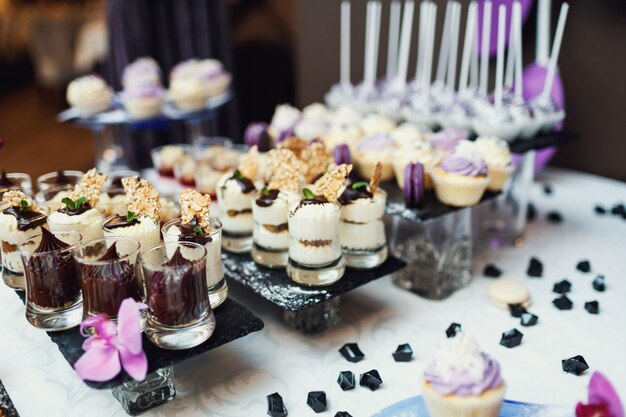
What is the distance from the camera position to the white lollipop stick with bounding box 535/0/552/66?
226 centimetres

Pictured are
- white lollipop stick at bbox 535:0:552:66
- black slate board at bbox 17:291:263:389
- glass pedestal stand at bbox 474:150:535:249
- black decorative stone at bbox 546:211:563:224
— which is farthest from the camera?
white lollipop stick at bbox 535:0:552:66

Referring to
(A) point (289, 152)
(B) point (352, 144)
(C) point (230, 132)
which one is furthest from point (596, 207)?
(C) point (230, 132)

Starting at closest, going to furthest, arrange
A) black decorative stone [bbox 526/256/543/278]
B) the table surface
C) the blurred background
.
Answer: the table surface → black decorative stone [bbox 526/256/543/278] → the blurred background

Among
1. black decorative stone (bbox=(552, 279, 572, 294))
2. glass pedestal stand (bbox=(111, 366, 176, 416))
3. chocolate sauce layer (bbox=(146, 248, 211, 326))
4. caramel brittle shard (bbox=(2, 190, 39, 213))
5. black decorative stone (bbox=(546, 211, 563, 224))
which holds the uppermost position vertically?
caramel brittle shard (bbox=(2, 190, 39, 213))

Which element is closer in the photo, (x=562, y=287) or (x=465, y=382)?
(x=465, y=382)

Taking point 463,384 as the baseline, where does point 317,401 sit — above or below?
below

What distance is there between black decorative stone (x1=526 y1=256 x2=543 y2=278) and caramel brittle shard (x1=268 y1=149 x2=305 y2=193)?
2.29 ft

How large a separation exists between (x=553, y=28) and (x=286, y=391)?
189cm

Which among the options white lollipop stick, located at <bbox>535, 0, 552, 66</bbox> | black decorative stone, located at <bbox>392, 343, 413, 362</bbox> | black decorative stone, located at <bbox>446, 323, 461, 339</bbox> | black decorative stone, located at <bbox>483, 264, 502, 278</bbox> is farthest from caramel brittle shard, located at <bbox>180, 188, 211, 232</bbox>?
white lollipop stick, located at <bbox>535, 0, 552, 66</bbox>

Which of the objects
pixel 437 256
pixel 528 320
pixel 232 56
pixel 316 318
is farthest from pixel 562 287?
pixel 232 56

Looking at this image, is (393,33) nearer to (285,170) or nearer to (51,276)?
(285,170)

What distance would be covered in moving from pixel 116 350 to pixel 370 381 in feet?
1.55

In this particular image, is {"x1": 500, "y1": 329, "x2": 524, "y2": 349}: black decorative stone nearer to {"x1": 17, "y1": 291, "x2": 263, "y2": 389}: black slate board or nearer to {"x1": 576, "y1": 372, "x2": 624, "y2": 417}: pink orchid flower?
{"x1": 576, "y1": 372, "x2": 624, "y2": 417}: pink orchid flower

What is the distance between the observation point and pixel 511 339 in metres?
1.31
